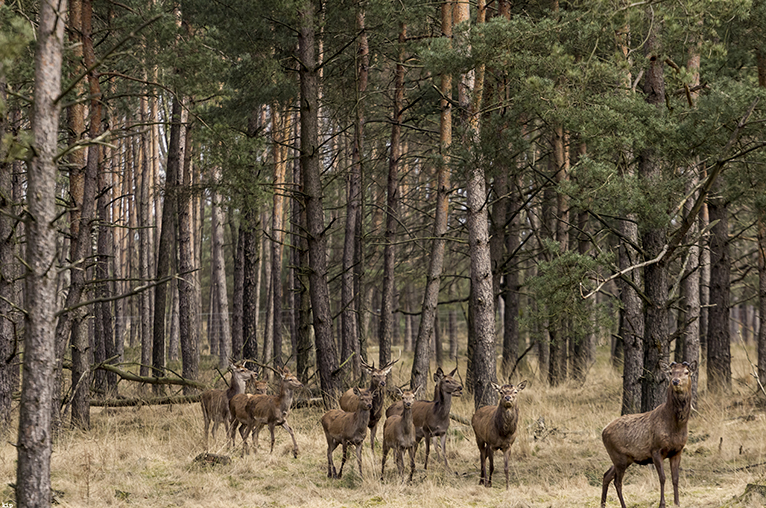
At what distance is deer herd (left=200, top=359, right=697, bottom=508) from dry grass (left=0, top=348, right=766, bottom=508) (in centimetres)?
40

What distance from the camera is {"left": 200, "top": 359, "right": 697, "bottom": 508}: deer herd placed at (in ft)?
22.9

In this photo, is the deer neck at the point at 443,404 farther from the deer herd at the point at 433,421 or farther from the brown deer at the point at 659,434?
the brown deer at the point at 659,434

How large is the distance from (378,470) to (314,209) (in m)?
5.72

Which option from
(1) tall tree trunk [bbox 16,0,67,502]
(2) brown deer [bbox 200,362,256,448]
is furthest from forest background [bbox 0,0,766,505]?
(2) brown deer [bbox 200,362,256,448]

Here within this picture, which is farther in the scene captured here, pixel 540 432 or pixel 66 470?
pixel 540 432

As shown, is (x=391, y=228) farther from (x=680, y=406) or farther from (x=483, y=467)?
(x=680, y=406)

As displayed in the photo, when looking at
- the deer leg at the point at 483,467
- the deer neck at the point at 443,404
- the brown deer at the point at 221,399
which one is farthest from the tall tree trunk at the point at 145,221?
the deer leg at the point at 483,467

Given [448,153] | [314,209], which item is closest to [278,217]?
[314,209]

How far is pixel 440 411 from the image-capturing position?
9625 mm

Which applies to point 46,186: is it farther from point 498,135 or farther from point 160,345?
point 160,345

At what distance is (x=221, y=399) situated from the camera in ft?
37.8

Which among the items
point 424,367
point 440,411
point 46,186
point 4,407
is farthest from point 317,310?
point 46,186

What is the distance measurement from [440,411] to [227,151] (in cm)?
590

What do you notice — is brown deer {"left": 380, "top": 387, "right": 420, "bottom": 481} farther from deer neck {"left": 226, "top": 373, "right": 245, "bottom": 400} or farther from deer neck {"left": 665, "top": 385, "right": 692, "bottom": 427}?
deer neck {"left": 226, "top": 373, "right": 245, "bottom": 400}
